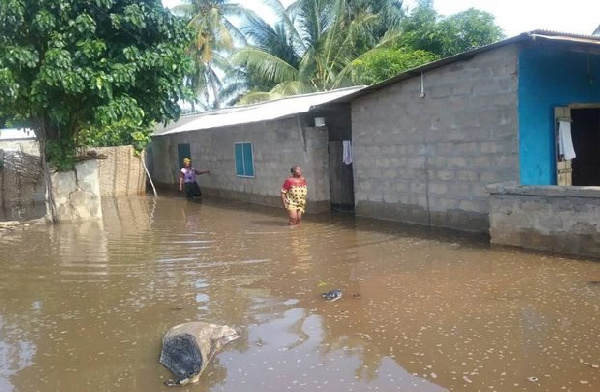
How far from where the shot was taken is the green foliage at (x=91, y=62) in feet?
32.8

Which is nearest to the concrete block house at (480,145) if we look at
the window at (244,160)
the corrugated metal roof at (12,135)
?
the window at (244,160)

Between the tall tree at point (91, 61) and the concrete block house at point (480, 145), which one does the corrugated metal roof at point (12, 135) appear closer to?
the tall tree at point (91, 61)

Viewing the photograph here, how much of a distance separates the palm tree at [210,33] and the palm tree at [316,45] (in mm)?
3040

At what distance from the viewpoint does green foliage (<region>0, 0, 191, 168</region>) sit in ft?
32.8

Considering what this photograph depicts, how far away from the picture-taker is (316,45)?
81.3 feet

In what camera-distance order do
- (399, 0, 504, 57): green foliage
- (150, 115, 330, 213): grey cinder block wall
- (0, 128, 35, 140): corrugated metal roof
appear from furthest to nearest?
(0, 128, 35, 140): corrugated metal roof < (399, 0, 504, 57): green foliage < (150, 115, 330, 213): grey cinder block wall

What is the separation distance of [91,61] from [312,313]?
736cm

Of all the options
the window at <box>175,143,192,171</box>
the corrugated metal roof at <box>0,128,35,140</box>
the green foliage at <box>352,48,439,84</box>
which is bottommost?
the window at <box>175,143,192,171</box>

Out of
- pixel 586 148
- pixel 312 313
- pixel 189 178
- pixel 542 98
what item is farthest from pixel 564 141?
pixel 189 178

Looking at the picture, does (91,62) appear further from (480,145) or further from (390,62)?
(390,62)

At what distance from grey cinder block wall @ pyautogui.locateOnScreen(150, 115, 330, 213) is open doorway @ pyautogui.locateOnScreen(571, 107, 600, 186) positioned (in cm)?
516

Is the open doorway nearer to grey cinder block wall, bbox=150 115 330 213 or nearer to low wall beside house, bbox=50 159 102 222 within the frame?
grey cinder block wall, bbox=150 115 330 213

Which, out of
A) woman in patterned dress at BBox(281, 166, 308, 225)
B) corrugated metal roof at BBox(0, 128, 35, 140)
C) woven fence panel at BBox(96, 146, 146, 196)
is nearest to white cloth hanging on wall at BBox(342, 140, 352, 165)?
woman in patterned dress at BBox(281, 166, 308, 225)

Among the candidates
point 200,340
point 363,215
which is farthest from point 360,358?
point 363,215
